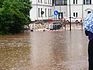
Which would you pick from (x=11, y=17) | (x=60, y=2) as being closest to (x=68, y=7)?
(x=60, y=2)

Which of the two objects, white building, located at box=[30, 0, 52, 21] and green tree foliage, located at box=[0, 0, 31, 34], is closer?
green tree foliage, located at box=[0, 0, 31, 34]

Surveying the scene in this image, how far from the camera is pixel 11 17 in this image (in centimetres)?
4066

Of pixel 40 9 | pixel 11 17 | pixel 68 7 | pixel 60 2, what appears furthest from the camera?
pixel 60 2

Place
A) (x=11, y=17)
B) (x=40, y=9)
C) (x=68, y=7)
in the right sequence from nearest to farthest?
(x=11, y=17), (x=40, y=9), (x=68, y=7)

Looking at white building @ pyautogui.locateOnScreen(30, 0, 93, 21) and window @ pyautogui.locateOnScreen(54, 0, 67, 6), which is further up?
window @ pyautogui.locateOnScreen(54, 0, 67, 6)

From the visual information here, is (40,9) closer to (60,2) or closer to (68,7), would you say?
(68,7)

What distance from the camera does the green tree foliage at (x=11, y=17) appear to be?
40.6 meters

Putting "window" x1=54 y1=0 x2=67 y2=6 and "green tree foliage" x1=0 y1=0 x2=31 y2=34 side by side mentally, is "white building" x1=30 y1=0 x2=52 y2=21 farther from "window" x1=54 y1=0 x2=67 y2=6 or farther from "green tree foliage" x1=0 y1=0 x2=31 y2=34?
"green tree foliage" x1=0 y1=0 x2=31 y2=34

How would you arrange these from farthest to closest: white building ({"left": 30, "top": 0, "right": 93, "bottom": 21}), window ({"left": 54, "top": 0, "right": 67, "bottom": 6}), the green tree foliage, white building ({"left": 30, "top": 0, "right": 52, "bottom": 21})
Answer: window ({"left": 54, "top": 0, "right": 67, "bottom": 6})
white building ({"left": 30, "top": 0, "right": 93, "bottom": 21})
white building ({"left": 30, "top": 0, "right": 52, "bottom": 21})
the green tree foliage

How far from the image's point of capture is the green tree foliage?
40.6 metres

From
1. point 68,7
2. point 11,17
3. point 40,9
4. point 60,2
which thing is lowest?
point 68,7

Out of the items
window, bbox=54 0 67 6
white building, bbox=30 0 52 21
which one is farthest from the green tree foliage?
window, bbox=54 0 67 6

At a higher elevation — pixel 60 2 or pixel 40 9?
pixel 60 2

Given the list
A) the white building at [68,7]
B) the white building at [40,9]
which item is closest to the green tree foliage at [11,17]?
the white building at [40,9]
